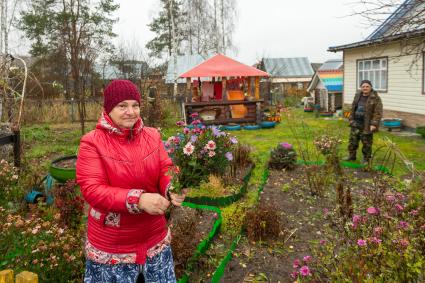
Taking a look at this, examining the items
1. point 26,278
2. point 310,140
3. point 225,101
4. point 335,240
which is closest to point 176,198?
point 26,278

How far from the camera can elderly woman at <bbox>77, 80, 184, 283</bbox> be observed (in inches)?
76.7

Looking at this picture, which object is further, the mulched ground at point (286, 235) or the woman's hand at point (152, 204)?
the mulched ground at point (286, 235)

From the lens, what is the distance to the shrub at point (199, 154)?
18.1ft

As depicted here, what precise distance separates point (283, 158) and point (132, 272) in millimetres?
5475

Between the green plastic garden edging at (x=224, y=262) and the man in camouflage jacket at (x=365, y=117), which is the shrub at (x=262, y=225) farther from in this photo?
the man in camouflage jacket at (x=365, y=117)

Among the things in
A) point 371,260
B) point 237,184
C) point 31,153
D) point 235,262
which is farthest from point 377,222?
point 31,153

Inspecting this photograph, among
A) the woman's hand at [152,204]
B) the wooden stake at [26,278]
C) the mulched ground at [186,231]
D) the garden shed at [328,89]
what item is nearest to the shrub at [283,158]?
the mulched ground at [186,231]

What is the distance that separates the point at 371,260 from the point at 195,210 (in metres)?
2.85

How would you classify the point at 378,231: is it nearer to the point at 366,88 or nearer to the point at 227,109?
the point at 366,88

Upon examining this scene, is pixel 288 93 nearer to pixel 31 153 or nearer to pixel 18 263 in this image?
pixel 31 153

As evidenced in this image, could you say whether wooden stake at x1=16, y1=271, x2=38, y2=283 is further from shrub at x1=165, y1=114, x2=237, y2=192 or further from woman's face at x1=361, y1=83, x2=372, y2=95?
woman's face at x1=361, y1=83, x2=372, y2=95

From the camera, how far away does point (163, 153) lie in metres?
2.17

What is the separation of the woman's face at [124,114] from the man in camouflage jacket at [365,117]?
238 inches

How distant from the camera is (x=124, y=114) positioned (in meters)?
2.03
